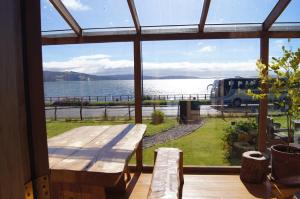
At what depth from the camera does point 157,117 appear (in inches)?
157

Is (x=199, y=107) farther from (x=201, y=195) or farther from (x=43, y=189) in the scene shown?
(x=43, y=189)

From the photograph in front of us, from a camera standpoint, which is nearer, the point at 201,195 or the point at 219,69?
the point at 201,195

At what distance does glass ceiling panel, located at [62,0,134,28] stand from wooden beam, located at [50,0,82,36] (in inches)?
1.8

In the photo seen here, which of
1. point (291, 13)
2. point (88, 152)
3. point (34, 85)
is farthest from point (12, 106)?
point (291, 13)

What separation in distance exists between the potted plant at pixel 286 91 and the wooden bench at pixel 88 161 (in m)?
1.74

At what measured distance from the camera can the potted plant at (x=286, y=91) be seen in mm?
3047

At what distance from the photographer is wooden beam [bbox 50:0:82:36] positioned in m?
3.13

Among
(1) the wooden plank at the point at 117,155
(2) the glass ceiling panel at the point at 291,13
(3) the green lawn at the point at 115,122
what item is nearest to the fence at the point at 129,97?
(3) the green lawn at the point at 115,122

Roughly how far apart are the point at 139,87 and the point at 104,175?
239 cm

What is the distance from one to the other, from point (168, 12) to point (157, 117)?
151cm

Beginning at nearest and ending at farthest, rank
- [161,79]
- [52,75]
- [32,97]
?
[32,97], [52,75], [161,79]

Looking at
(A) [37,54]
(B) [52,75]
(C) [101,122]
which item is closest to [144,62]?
(C) [101,122]

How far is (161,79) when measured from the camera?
3.76m

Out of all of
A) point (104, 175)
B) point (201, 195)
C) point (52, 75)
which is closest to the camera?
point (104, 175)
